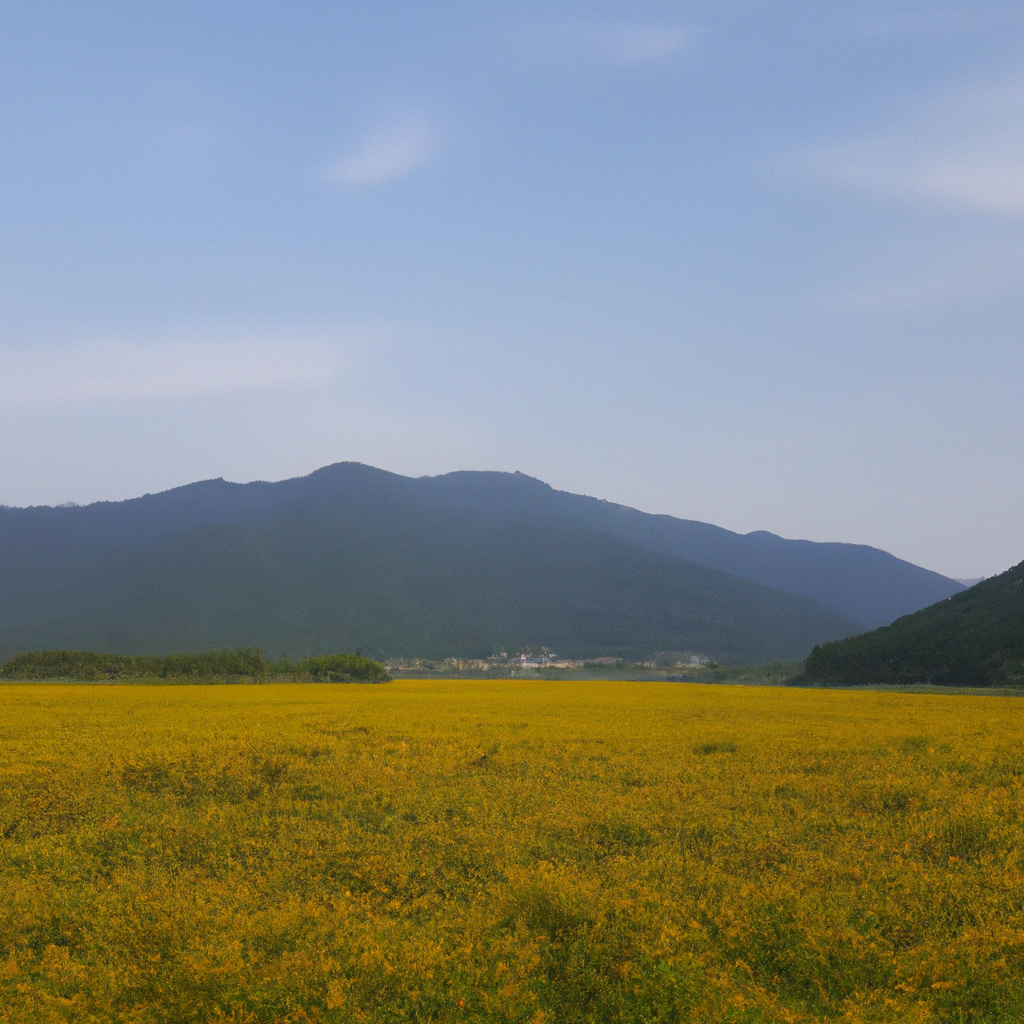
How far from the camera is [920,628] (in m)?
66.5

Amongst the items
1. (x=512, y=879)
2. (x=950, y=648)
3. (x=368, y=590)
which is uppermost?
(x=512, y=879)

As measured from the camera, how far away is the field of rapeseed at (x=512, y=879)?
5.01m

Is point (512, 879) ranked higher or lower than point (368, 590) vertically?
higher

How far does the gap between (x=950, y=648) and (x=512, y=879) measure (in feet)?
214

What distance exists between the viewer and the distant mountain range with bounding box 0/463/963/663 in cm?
13125

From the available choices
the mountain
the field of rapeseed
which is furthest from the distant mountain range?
the field of rapeseed

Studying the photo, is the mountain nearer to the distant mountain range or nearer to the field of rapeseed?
the field of rapeseed

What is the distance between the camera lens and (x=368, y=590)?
148875 mm

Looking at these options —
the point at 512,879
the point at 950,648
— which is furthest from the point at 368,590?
the point at 512,879

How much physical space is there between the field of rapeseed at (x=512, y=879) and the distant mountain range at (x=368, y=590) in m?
113

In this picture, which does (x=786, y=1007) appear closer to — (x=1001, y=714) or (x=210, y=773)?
(x=210, y=773)

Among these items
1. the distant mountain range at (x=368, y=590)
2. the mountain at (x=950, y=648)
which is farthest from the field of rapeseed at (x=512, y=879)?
the distant mountain range at (x=368, y=590)

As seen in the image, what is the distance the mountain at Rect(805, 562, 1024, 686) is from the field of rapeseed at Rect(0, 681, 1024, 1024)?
4995 centimetres

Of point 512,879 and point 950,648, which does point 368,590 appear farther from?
point 512,879
